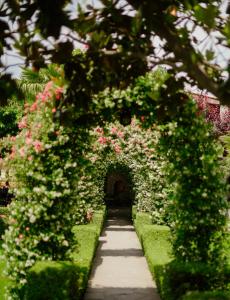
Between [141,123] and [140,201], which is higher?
[141,123]

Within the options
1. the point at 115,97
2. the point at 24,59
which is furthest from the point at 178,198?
the point at 24,59

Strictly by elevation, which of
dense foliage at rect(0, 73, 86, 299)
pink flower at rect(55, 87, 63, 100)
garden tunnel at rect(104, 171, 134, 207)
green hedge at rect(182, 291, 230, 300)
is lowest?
garden tunnel at rect(104, 171, 134, 207)

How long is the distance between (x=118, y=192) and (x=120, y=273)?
1050 inches

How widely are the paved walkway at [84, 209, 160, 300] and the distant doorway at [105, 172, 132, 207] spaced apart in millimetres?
16846

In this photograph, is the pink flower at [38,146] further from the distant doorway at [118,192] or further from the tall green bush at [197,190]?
the distant doorway at [118,192]

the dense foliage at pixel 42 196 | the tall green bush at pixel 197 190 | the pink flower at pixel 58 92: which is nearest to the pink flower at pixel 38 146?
the dense foliage at pixel 42 196

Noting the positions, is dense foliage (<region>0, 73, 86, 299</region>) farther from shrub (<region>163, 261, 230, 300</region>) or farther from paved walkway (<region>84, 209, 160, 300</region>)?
paved walkway (<region>84, 209, 160, 300</region>)

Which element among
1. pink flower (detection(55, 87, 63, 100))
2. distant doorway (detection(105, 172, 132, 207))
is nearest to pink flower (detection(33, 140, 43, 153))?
pink flower (detection(55, 87, 63, 100))

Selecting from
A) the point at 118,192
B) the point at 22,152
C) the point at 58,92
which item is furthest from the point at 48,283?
the point at 118,192

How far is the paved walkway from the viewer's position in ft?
29.1

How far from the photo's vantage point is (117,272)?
36.3 ft

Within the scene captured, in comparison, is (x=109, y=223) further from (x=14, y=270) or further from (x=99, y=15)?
(x=99, y=15)

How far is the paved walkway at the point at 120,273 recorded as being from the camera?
888 centimetres

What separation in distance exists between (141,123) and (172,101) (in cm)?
237
